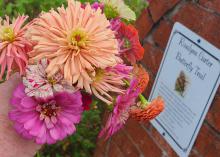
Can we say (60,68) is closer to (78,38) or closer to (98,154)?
(78,38)

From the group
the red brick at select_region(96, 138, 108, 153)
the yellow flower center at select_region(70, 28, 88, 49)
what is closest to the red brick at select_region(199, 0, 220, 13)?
the yellow flower center at select_region(70, 28, 88, 49)

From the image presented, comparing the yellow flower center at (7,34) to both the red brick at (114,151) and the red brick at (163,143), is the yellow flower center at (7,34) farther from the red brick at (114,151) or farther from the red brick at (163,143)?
the red brick at (114,151)

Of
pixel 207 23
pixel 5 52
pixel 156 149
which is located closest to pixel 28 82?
pixel 5 52

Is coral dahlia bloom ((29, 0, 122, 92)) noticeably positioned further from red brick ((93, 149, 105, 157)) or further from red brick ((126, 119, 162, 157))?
red brick ((93, 149, 105, 157))

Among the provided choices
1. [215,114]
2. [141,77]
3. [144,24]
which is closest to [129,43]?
[141,77]

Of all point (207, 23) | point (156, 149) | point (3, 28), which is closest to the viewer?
point (3, 28)

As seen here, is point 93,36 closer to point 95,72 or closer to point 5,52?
point 95,72

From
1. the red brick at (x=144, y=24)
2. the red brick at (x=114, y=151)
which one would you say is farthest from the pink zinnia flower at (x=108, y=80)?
the red brick at (x=114, y=151)

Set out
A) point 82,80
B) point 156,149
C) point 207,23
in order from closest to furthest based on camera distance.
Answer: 1. point 82,80
2. point 207,23
3. point 156,149
